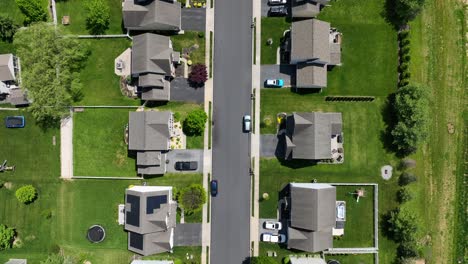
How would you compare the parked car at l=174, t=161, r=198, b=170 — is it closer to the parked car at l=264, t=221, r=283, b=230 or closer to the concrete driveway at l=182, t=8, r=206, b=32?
the parked car at l=264, t=221, r=283, b=230

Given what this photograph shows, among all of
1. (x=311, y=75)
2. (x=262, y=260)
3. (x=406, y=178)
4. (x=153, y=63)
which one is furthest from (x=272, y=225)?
(x=153, y=63)

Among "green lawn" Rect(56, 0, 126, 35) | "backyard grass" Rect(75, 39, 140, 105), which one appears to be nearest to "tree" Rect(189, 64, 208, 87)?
"backyard grass" Rect(75, 39, 140, 105)

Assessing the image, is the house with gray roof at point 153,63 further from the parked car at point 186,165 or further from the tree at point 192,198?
the tree at point 192,198

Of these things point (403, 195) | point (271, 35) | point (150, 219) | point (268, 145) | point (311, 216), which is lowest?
point (150, 219)

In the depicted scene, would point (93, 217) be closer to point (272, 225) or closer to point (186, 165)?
point (186, 165)

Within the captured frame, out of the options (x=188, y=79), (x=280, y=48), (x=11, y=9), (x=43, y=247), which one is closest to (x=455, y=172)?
(x=280, y=48)

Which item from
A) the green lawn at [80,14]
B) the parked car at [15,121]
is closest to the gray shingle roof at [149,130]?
the green lawn at [80,14]

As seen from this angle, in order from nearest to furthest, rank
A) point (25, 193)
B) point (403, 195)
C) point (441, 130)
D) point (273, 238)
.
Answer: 1. point (403, 195)
2. point (273, 238)
3. point (441, 130)
4. point (25, 193)
